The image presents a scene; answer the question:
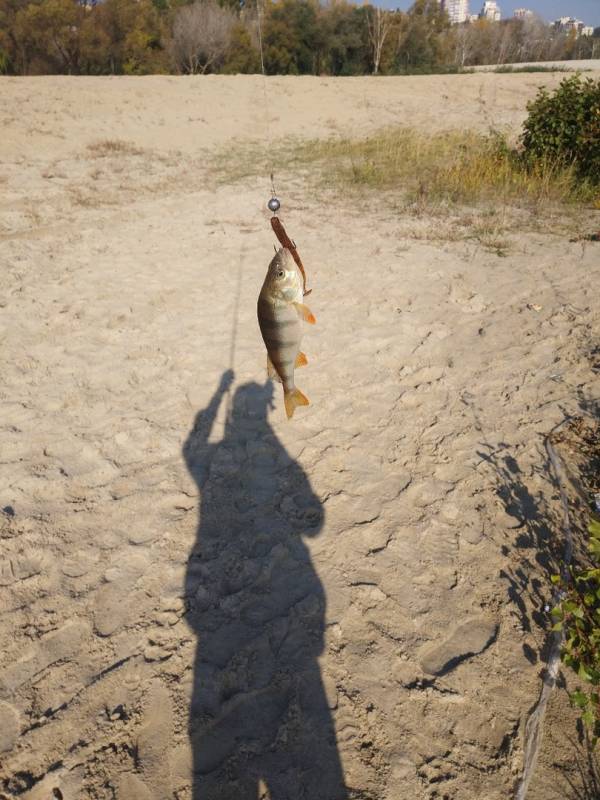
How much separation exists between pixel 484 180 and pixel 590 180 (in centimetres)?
192

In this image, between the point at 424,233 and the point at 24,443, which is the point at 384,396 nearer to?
the point at 24,443

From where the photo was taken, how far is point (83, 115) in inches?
632

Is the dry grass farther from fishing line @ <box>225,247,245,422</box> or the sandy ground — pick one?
fishing line @ <box>225,247,245,422</box>

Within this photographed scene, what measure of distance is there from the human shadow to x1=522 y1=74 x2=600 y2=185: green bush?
9041 mm

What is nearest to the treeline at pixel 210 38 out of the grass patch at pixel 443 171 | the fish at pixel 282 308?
the grass patch at pixel 443 171

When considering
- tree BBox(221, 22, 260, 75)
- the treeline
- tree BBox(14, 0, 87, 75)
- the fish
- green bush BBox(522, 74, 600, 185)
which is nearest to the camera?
the fish

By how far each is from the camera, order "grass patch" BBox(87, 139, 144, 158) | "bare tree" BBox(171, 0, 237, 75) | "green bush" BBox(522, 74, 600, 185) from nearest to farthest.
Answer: "green bush" BBox(522, 74, 600, 185)
"grass patch" BBox(87, 139, 144, 158)
"bare tree" BBox(171, 0, 237, 75)

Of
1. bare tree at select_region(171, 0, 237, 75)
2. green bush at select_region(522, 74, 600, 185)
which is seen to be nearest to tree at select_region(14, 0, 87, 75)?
bare tree at select_region(171, 0, 237, 75)

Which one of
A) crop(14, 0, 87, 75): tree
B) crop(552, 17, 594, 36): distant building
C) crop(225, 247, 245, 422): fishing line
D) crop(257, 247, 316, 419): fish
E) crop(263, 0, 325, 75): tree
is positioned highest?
crop(552, 17, 594, 36): distant building

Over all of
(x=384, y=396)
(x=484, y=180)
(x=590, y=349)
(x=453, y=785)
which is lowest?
(x=453, y=785)

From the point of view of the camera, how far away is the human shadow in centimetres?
250

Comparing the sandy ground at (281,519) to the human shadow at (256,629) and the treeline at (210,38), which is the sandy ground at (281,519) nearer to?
the human shadow at (256,629)

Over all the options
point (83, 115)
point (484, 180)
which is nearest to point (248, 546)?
point (484, 180)

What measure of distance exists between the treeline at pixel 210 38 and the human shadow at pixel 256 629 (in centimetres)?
3042
